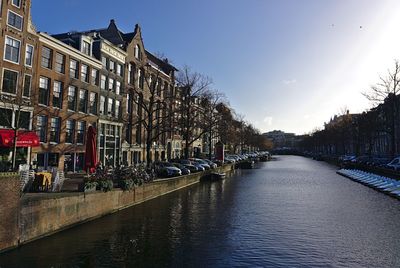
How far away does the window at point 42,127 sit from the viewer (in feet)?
119

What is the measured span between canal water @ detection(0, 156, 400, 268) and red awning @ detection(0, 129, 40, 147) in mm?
12850

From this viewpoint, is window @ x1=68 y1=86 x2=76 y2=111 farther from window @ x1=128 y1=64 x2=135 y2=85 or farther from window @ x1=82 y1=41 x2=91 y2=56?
window @ x1=128 y1=64 x2=135 y2=85

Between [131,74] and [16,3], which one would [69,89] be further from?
[131,74]

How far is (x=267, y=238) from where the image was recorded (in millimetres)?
17922

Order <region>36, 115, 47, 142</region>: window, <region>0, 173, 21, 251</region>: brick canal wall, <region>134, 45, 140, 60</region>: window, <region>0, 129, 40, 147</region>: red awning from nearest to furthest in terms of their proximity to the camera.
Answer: <region>0, 173, 21, 251</region>: brick canal wall, <region>0, 129, 40, 147</region>: red awning, <region>36, 115, 47, 142</region>: window, <region>134, 45, 140, 60</region>: window

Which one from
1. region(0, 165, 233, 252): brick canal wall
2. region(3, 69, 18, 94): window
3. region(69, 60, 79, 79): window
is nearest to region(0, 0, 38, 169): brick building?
region(3, 69, 18, 94): window

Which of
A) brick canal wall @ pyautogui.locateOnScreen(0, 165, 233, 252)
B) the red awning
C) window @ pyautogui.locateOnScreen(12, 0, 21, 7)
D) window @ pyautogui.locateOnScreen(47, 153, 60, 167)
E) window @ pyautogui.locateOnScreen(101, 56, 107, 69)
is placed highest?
window @ pyautogui.locateOnScreen(12, 0, 21, 7)

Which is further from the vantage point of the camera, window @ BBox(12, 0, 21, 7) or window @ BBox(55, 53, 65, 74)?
window @ BBox(55, 53, 65, 74)

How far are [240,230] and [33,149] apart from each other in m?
23.7

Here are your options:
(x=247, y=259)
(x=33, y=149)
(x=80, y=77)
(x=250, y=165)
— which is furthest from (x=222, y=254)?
(x=250, y=165)

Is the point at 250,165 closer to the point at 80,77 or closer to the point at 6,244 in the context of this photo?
the point at 80,77

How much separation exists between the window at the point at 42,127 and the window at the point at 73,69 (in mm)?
6745

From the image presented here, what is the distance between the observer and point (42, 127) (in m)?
36.8

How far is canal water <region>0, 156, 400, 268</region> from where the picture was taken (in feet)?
46.8
